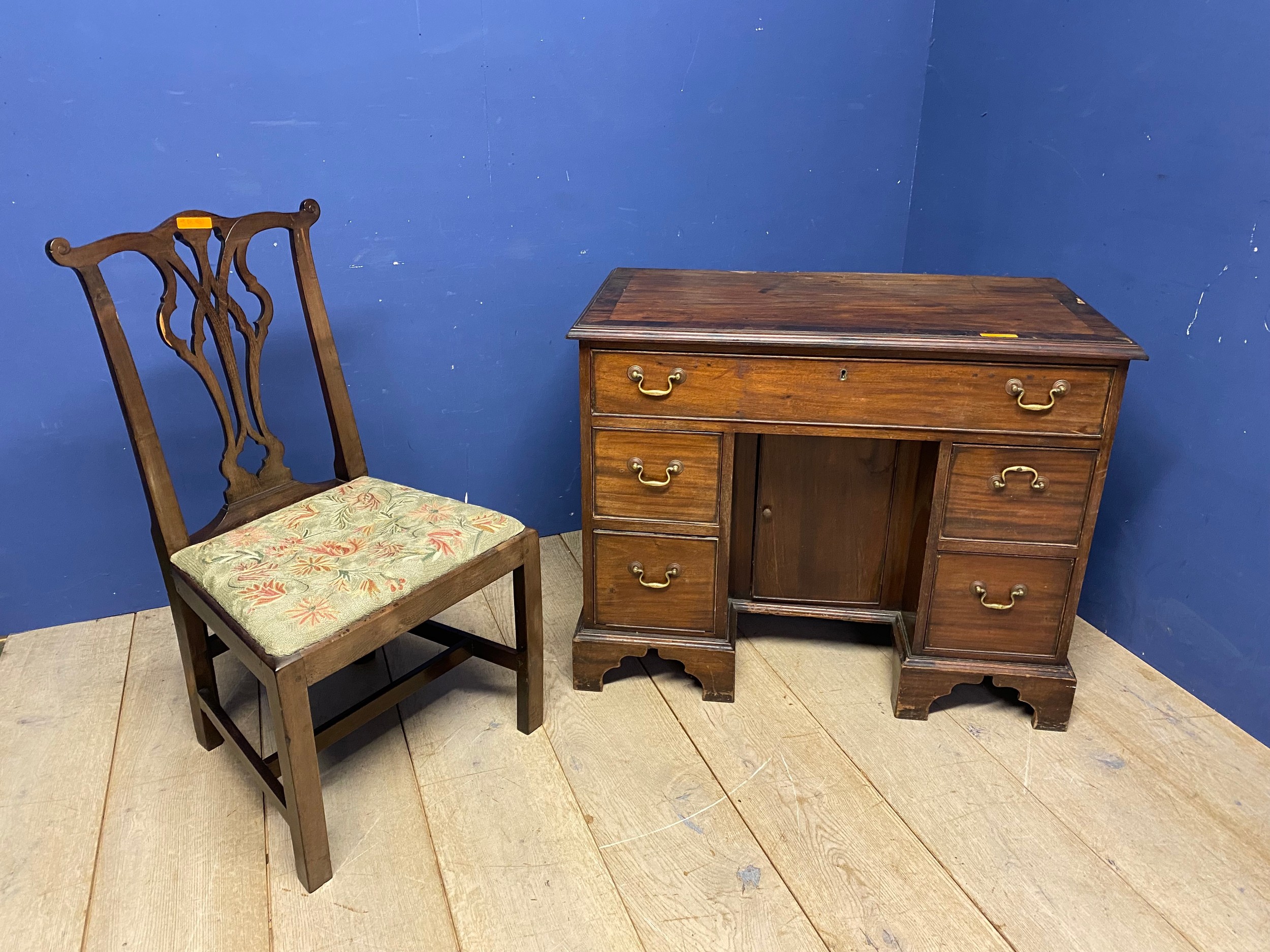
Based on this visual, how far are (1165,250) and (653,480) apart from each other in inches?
45.5

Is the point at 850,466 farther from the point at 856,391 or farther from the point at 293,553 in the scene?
the point at 293,553

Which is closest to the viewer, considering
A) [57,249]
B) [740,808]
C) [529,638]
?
[57,249]

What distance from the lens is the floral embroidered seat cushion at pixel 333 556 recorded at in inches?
52.2

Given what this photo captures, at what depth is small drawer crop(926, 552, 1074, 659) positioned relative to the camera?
5.54 feet

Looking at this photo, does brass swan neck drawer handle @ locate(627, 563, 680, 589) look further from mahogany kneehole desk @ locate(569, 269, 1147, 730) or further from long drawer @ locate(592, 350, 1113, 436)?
long drawer @ locate(592, 350, 1113, 436)

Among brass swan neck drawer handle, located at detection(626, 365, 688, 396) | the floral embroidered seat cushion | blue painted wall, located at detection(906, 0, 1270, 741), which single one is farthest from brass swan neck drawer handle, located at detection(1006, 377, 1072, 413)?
the floral embroidered seat cushion

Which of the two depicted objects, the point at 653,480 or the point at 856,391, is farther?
the point at 653,480

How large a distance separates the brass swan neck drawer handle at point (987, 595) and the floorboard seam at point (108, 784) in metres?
1.59

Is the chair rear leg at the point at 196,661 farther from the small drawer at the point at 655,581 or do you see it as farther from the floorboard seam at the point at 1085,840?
the floorboard seam at the point at 1085,840

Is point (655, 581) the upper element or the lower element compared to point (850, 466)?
lower

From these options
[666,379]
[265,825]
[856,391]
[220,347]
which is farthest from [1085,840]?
[220,347]

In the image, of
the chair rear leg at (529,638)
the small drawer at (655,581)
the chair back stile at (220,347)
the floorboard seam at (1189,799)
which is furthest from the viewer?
the small drawer at (655,581)

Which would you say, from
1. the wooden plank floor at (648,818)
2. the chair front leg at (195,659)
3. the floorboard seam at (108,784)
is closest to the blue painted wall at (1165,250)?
the wooden plank floor at (648,818)

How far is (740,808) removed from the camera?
5.20 feet
